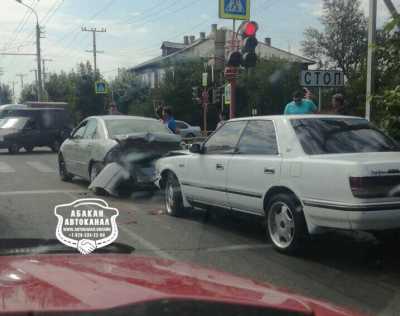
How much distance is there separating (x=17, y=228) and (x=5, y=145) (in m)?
16.8

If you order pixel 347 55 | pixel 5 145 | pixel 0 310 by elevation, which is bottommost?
pixel 5 145

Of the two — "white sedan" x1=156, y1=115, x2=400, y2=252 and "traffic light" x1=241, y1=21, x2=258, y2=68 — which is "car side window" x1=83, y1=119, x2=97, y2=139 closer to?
"traffic light" x1=241, y1=21, x2=258, y2=68

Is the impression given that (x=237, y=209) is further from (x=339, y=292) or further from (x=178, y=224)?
(x=339, y=292)

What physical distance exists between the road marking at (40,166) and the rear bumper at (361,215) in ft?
36.5

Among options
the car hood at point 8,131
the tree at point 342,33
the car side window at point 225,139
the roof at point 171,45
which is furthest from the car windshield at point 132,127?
the roof at point 171,45

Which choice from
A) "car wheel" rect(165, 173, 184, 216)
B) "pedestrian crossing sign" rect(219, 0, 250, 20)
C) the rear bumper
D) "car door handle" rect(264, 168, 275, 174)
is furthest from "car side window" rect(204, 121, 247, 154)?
"pedestrian crossing sign" rect(219, 0, 250, 20)

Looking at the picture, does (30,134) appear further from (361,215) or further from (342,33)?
(342,33)

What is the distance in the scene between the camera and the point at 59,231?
152 inches

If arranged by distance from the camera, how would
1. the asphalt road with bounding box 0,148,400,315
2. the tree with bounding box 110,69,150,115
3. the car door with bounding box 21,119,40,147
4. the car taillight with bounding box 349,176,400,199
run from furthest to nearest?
the tree with bounding box 110,69,150,115 < the car door with bounding box 21,119,40,147 < the car taillight with bounding box 349,176,400,199 < the asphalt road with bounding box 0,148,400,315

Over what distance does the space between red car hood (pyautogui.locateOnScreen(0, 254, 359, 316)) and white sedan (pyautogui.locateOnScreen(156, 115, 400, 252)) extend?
2.99m

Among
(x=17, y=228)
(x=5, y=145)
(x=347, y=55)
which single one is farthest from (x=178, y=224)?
(x=347, y=55)

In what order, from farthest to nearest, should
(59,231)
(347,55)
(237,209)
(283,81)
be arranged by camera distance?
(347,55) < (283,81) < (237,209) < (59,231)

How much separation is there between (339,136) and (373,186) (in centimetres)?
108

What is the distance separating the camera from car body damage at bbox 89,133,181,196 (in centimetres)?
1020
